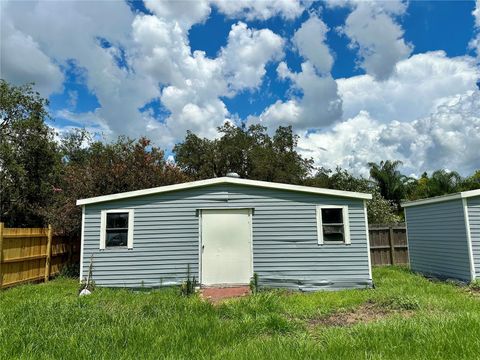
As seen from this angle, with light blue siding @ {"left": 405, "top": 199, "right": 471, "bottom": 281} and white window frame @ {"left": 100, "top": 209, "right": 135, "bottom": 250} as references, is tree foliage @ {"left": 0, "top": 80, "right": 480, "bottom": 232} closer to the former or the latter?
white window frame @ {"left": 100, "top": 209, "right": 135, "bottom": 250}

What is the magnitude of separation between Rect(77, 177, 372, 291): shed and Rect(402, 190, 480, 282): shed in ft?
8.45

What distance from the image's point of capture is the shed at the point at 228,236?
32.4 ft

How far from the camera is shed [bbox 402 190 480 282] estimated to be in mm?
9984

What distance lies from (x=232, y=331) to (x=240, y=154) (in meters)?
21.5

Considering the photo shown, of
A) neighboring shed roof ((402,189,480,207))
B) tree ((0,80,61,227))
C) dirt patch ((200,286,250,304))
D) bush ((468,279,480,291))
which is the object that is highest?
tree ((0,80,61,227))

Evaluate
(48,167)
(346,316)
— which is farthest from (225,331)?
(48,167)

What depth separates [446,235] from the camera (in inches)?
432

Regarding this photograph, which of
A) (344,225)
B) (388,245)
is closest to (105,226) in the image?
(344,225)

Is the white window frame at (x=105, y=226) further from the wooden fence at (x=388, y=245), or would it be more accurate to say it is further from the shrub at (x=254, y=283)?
the wooden fence at (x=388, y=245)

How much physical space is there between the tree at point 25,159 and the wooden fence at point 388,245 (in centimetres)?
1260

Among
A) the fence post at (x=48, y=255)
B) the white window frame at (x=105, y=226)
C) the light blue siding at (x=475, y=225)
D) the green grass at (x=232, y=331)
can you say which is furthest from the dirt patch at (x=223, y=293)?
the light blue siding at (x=475, y=225)

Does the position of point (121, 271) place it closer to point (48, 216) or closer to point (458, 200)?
point (48, 216)

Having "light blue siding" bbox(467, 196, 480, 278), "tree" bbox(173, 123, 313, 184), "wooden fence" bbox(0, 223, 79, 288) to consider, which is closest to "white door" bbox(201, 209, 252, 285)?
"wooden fence" bbox(0, 223, 79, 288)

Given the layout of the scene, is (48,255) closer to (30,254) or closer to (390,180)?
(30,254)
